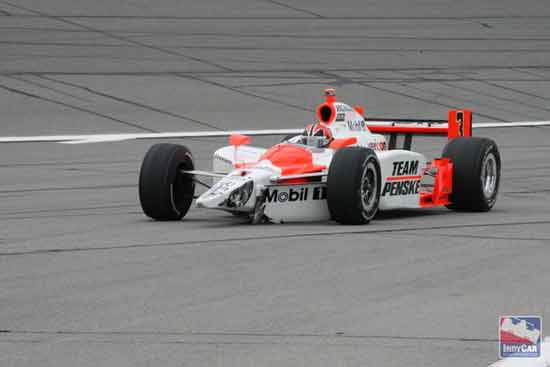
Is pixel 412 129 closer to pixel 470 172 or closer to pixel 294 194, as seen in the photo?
pixel 470 172

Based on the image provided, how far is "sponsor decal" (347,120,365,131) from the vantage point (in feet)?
47.0

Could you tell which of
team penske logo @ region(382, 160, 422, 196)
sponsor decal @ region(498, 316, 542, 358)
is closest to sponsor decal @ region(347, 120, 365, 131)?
team penske logo @ region(382, 160, 422, 196)

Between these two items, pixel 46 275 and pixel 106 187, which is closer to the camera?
pixel 46 275

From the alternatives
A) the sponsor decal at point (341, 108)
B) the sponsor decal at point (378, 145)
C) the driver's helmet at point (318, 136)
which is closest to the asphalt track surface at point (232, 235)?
the sponsor decal at point (378, 145)

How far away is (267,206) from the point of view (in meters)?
12.8

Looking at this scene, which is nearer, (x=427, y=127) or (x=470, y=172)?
(x=470, y=172)

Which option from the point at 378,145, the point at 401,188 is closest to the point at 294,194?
the point at 401,188

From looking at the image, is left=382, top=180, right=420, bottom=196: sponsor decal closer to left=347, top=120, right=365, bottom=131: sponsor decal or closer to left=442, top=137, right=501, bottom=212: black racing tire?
left=442, top=137, right=501, bottom=212: black racing tire

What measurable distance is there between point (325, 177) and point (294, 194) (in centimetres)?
36

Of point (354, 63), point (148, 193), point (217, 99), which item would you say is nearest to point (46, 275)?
point (148, 193)

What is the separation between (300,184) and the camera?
12.8 meters

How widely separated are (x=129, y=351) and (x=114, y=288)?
78.7 inches

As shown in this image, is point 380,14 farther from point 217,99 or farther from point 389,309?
point 389,309

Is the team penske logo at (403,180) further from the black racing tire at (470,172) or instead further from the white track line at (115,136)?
the white track line at (115,136)
